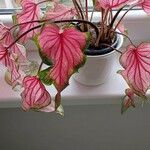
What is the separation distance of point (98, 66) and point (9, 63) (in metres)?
0.20

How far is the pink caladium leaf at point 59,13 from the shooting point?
0.65m

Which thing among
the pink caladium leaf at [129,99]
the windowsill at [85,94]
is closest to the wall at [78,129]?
the windowsill at [85,94]

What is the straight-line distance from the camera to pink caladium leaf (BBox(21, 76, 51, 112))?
59 centimetres

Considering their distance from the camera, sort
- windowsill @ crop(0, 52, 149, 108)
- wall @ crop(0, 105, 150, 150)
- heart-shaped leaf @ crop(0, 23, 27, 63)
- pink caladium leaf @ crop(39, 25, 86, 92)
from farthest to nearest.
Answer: wall @ crop(0, 105, 150, 150) < windowsill @ crop(0, 52, 149, 108) < heart-shaped leaf @ crop(0, 23, 27, 63) < pink caladium leaf @ crop(39, 25, 86, 92)

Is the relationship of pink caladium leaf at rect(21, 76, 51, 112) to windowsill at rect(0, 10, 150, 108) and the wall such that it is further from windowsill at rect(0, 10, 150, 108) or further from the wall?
the wall

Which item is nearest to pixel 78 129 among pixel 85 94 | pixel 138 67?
pixel 85 94

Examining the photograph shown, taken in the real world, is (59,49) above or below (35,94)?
above

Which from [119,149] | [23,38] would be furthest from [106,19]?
[119,149]

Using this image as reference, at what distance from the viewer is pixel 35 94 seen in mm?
596

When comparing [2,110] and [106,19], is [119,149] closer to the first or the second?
[2,110]

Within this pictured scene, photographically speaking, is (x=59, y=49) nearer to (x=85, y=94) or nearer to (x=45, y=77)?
(x=45, y=77)

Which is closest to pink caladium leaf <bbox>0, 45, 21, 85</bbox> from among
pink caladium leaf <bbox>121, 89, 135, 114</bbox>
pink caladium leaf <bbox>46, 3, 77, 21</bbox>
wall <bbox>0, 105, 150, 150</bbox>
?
pink caladium leaf <bbox>46, 3, 77, 21</bbox>

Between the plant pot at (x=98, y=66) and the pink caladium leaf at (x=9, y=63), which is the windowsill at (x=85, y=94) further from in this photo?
the pink caladium leaf at (x=9, y=63)

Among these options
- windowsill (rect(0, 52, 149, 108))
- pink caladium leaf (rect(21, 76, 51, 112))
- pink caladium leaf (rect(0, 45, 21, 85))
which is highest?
pink caladium leaf (rect(0, 45, 21, 85))
